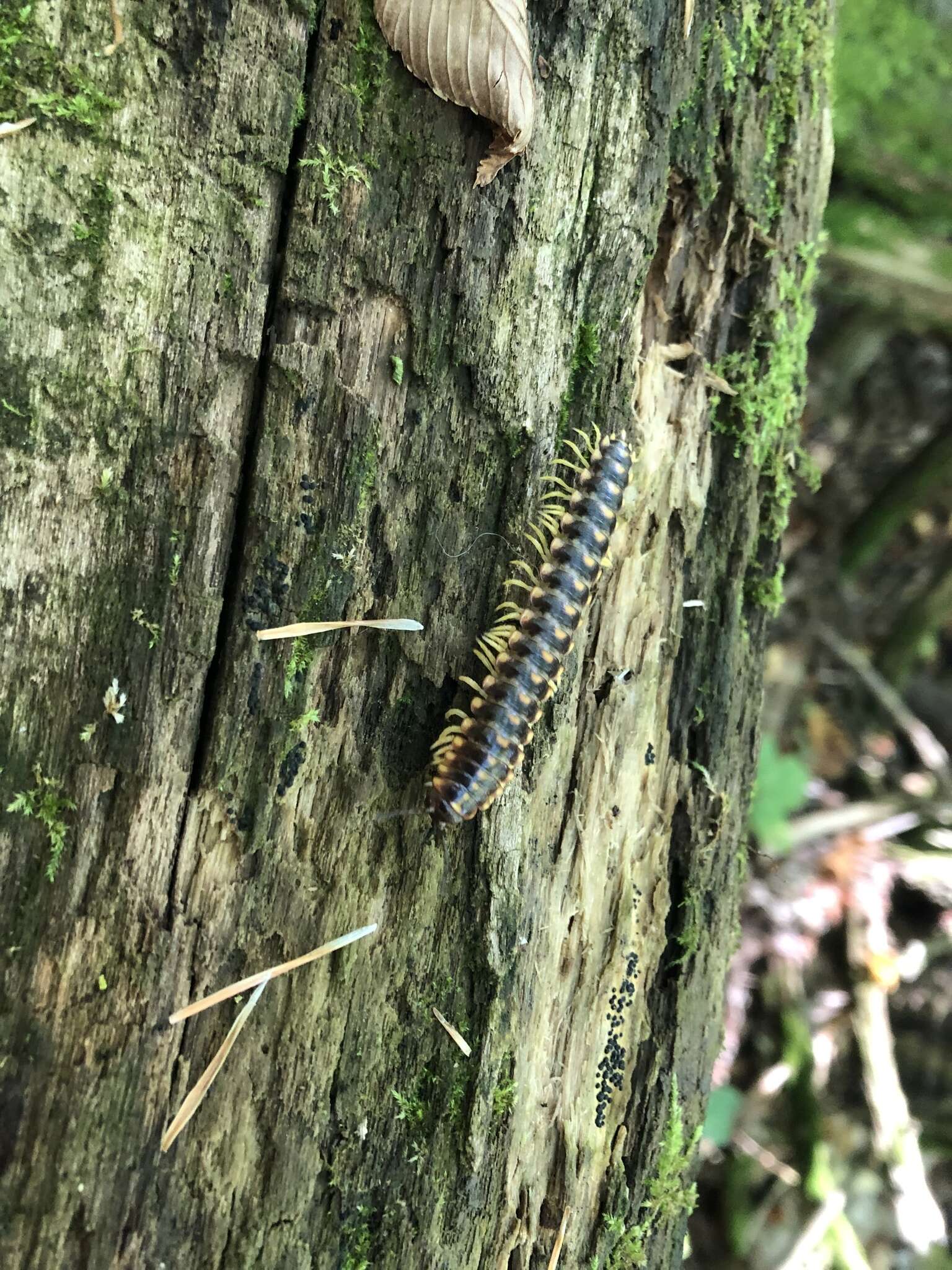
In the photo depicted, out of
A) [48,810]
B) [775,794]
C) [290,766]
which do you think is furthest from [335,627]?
[775,794]

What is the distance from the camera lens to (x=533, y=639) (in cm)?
278

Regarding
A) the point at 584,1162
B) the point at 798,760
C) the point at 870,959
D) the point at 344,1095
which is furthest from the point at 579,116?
the point at 870,959

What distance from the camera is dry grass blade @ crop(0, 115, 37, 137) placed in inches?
89.5

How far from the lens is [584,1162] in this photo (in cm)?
291

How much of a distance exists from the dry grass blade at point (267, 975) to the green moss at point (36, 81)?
235 centimetres

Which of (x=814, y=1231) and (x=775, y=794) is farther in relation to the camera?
(x=775, y=794)

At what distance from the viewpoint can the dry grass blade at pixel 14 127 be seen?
7.46ft

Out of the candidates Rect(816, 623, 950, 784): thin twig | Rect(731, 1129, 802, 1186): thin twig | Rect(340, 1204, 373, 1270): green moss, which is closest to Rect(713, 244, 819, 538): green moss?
Rect(340, 1204, 373, 1270): green moss

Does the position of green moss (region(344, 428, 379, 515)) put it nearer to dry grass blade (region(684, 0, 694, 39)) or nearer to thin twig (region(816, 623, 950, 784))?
dry grass blade (region(684, 0, 694, 39))

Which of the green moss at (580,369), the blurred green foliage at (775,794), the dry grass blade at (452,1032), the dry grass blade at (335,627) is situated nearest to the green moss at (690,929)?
the dry grass blade at (452,1032)

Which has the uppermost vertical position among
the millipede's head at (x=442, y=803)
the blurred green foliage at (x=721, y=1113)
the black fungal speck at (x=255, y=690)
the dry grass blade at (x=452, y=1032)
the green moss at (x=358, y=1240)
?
the black fungal speck at (x=255, y=690)

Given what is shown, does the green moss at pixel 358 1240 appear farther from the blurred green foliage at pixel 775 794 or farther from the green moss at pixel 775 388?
the blurred green foliage at pixel 775 794

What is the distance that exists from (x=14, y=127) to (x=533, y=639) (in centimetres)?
197

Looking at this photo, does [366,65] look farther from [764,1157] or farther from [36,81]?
[764,1157]
